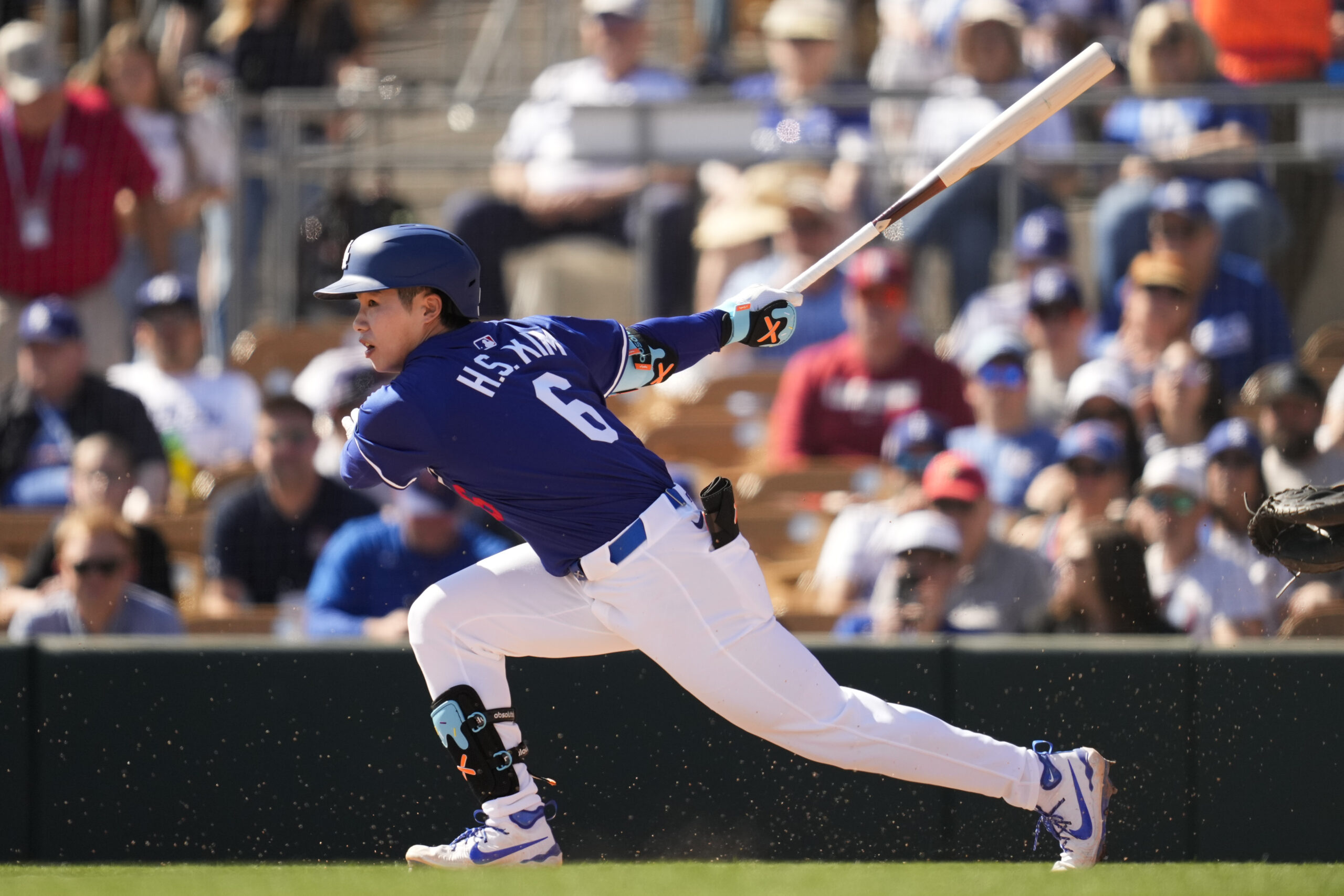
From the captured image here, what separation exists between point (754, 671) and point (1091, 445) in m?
2.57

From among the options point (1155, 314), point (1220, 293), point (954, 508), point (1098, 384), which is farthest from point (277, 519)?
point (1220, 293)

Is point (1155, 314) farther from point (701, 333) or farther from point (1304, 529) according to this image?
point (701, 333)

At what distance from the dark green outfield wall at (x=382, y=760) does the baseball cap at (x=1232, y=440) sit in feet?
4.29

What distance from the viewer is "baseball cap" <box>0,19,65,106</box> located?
867 cm

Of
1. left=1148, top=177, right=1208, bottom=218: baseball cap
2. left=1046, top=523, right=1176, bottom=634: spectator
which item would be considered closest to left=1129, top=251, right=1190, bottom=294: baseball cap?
left=1148, top=177, right=1208, bottom=218: baseball cap

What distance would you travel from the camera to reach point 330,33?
1053 centimetres

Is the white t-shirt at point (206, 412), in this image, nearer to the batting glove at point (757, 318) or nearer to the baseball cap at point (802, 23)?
the baseball cap at point (802, 23)

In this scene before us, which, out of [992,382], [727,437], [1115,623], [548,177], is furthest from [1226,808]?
[548,177]

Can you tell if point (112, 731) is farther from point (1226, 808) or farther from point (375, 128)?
point (375, 128)

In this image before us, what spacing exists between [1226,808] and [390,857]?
2471 mm

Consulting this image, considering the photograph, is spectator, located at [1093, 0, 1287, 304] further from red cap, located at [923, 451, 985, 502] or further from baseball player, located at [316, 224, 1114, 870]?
baseball player, located at [316, 224, 1114, 870]

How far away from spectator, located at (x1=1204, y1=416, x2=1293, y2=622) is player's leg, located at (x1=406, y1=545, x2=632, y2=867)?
8.37ft

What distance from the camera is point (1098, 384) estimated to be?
7414 millimetres

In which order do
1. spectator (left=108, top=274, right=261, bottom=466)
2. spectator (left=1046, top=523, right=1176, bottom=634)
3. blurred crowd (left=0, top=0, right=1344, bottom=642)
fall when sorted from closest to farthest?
spectator (left=1046, top=523, right=1176, bottom=634)
blurred crowd (left=0, top=0, right=1344, bottom=642)
spectator (left=108, top=274, right=261, bottom=466)
